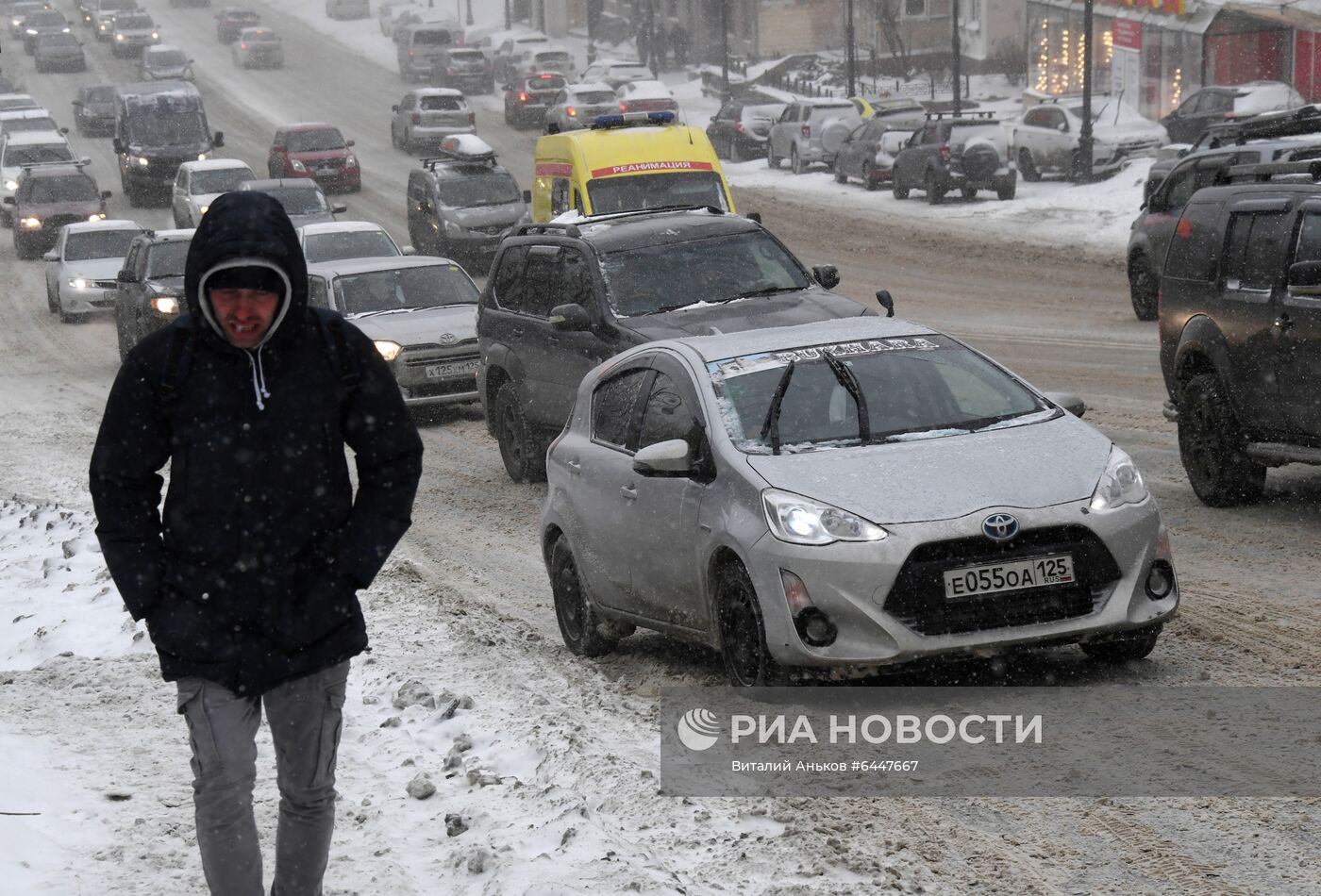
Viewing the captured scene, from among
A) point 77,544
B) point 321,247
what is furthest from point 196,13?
point 77,544

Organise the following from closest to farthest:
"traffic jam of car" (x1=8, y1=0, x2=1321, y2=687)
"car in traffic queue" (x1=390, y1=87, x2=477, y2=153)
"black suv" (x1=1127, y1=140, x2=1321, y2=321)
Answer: "traffic jam of car" (x1=8, y1=0, x2=1321, y2=687) → "black suv" (x1=1127, y1=140, x2=1321, y2=321) → "car in traffic queue" (x1=390, y1=87, x2=477, y2=153)

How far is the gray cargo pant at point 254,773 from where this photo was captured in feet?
13.6

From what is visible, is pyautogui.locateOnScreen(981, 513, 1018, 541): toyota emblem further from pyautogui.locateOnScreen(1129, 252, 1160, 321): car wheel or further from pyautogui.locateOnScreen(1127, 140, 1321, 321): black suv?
pyautogui.locateOnScreen(1129, 252, 1160, 321): car wheel

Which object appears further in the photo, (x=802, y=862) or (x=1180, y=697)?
(x=1180, y=697)

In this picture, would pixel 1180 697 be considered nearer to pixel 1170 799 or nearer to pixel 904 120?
pixel 1170 799

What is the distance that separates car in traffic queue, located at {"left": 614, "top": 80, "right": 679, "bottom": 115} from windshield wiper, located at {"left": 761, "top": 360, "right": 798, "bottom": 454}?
39.3 m

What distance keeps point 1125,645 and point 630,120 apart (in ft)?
49.0

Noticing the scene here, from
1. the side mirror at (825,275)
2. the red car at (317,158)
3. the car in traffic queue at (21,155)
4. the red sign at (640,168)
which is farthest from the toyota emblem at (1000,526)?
the car in traffic queue at (21,155)

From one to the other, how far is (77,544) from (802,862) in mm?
7456

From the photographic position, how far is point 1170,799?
219 inches

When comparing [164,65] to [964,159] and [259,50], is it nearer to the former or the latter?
[259,50]

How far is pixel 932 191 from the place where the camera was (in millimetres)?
34969

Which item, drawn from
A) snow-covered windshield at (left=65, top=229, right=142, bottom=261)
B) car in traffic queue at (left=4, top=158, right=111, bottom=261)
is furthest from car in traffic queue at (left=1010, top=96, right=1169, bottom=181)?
car in traffic queue at (left=4, top=158, right=111, bottom=261)

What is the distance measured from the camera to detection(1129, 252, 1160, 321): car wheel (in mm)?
20781
